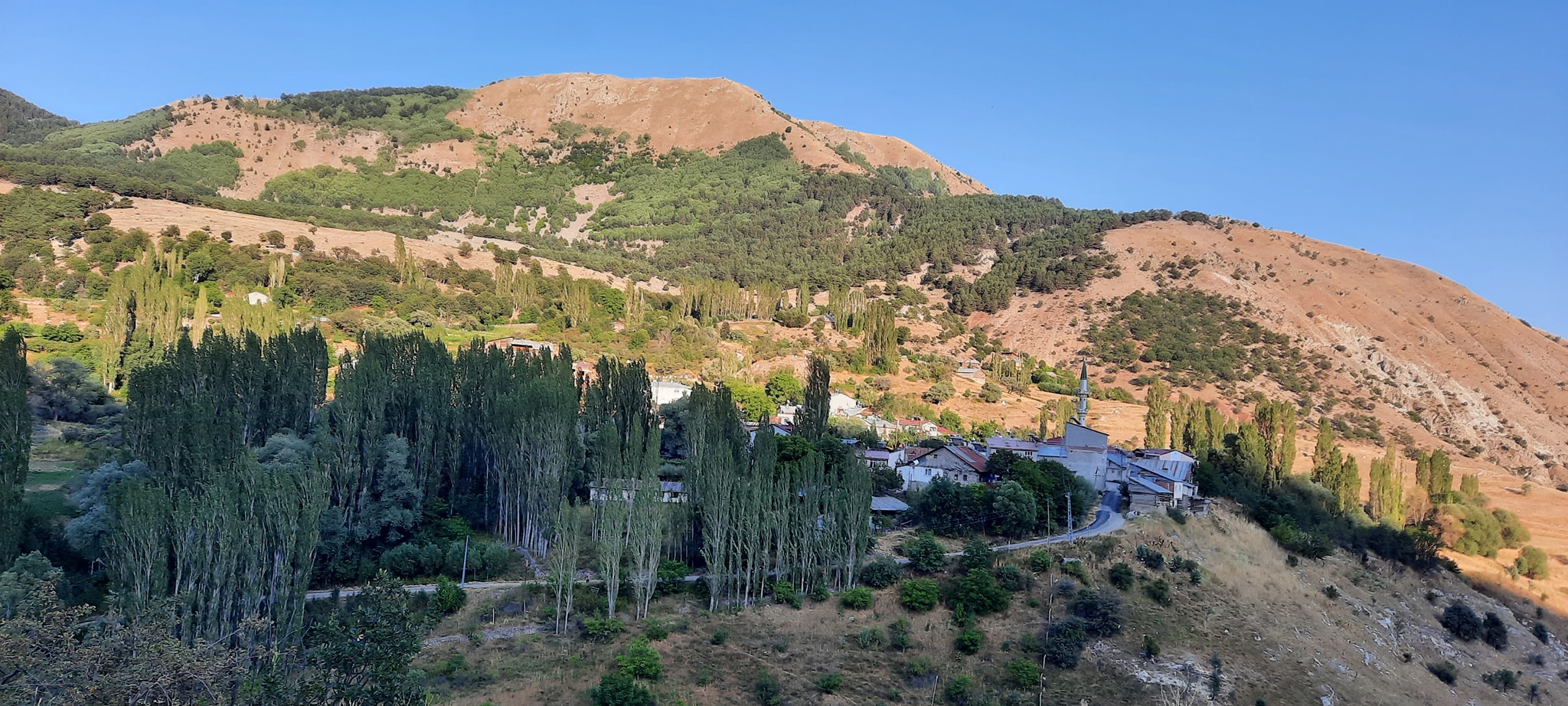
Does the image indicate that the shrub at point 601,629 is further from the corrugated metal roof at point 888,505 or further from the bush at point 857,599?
the corrugated metal roof at point 888,505

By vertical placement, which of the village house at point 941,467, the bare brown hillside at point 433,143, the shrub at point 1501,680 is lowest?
the shrub at point 1501,680

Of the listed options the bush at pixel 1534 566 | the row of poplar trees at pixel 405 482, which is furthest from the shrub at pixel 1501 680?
the row of poplar trees at pixel 405 482

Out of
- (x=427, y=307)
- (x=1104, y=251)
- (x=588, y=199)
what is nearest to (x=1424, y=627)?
(x=427, y=307)

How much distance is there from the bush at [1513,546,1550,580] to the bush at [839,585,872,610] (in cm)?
5113

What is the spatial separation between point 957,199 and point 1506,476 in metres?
98.6

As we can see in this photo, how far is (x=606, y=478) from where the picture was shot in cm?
3681

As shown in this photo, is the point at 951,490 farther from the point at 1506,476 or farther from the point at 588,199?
the point at 588,199

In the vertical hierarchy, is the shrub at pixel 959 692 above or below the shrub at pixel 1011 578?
below

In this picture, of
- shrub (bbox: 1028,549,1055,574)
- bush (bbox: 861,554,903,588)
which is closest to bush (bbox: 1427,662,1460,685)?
shrub (bbox: 1028,549,1055,574)

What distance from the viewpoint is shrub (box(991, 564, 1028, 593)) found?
37250 millimetres

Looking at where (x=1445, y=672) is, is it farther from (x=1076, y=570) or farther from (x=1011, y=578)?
(x=1011, y=578)

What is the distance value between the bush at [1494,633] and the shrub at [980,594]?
28.0 meters

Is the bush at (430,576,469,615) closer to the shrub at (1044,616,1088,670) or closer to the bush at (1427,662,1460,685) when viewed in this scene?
the shrub at (1044,616,1088,670)

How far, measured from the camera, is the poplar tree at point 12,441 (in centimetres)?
2664
